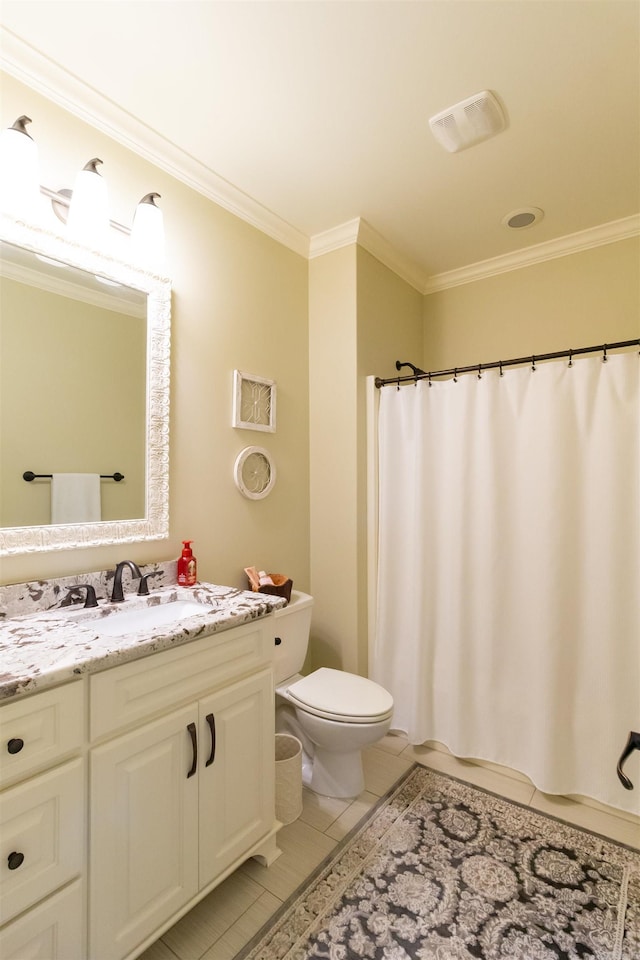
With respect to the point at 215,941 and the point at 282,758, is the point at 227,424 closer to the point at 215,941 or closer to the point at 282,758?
the point at 282,758

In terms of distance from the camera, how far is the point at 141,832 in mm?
1101

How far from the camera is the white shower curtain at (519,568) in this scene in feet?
5.83

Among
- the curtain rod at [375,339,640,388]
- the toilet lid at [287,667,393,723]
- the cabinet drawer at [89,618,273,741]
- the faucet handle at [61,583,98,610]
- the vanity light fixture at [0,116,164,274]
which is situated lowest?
the toilet lid at [287,667,393,723]

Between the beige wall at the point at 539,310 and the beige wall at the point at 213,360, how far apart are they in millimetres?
988

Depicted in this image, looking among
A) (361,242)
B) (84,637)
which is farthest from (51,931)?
(361,242)

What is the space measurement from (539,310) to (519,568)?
147 centimetres

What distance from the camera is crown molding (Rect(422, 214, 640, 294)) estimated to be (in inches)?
89.7

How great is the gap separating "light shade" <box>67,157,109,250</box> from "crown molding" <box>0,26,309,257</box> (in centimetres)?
23

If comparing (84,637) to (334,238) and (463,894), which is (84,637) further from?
(334,238)

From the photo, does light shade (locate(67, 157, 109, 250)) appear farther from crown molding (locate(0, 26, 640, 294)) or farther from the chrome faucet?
the chrome faucet

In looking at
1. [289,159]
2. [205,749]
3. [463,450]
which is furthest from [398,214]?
[205,749]

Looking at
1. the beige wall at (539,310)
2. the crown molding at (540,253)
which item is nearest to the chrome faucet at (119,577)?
the beige wall at (539,310)

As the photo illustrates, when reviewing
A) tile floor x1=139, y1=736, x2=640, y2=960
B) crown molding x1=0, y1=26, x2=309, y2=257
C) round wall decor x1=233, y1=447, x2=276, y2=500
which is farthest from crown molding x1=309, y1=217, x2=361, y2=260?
tile floor x1=139, y1=736, x2=640, y2=960

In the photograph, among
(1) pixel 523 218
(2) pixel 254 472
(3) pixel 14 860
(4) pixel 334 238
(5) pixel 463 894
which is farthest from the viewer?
(4) pixel 334 238
